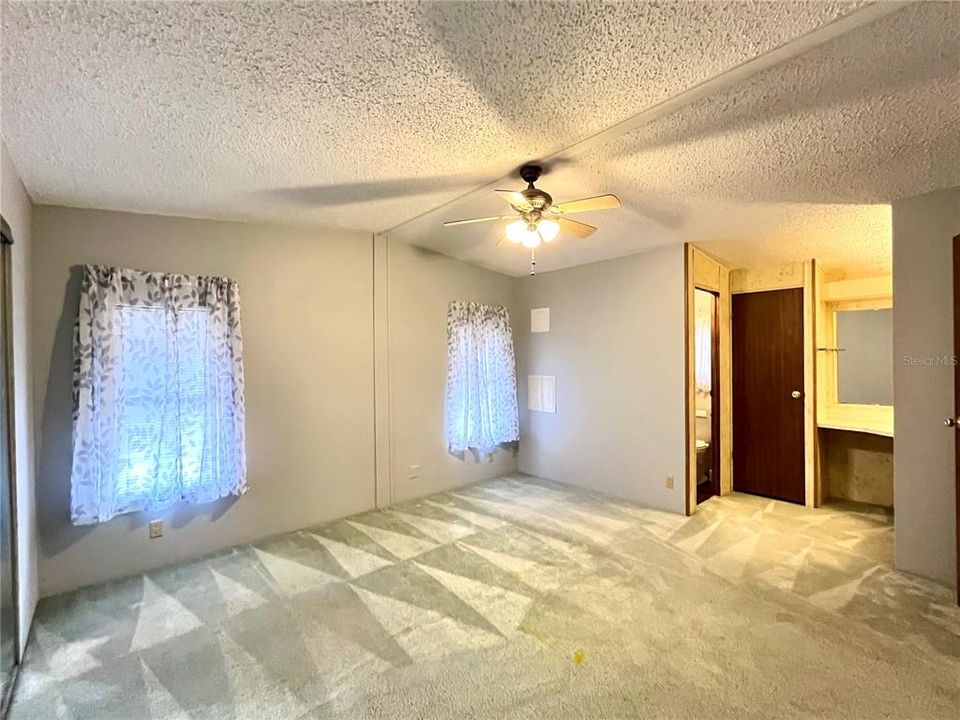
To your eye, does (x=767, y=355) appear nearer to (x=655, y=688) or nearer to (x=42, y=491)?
(x=655, y=688)

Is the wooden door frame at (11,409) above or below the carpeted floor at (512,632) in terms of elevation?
above

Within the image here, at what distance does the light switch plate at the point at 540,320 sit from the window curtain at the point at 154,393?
3.05 meters

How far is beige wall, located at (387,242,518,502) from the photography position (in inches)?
161

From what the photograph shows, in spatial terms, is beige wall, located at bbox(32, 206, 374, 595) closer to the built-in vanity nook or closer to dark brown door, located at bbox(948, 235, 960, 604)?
dark brown door, located at bbox(948, 235, 960, 604)

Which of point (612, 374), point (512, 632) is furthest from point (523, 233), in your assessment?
point (612, 374)

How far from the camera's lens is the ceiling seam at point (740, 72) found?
1.30 meters

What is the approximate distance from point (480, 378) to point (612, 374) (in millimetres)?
1379

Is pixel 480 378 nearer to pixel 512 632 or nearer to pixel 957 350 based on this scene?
pixel 512 632

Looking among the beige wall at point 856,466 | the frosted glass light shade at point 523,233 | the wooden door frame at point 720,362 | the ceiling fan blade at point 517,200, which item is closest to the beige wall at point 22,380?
the ceiling fan blade at point 517,200

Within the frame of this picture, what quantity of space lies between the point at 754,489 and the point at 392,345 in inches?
154

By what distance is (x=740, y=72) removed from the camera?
60.8 inches

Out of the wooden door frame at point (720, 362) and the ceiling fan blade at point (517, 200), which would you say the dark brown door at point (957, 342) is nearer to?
the wooden door frame at point (720, 362)

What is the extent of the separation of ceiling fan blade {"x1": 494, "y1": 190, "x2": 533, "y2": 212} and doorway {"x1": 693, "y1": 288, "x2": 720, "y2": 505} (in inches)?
107

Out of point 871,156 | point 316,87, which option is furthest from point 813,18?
point 316,87
